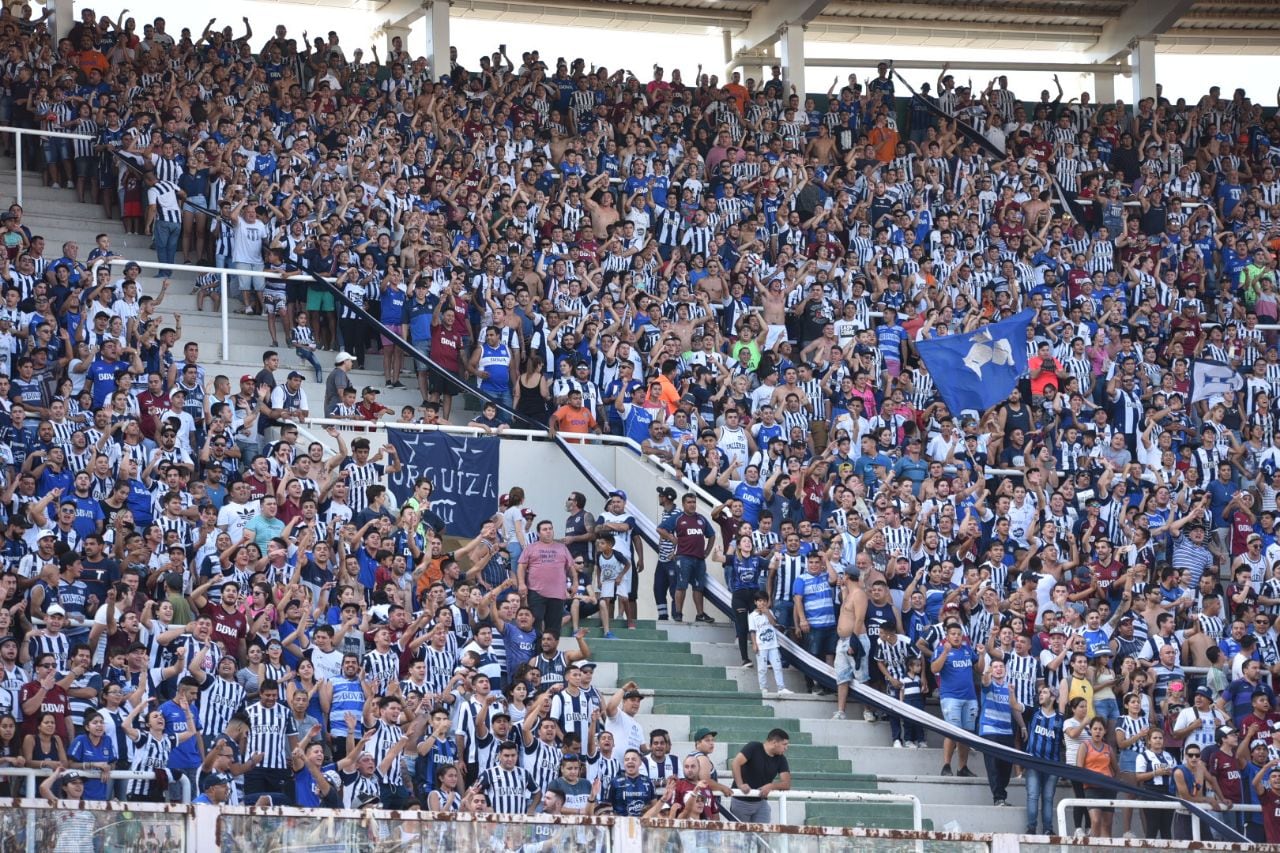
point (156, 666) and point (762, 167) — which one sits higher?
point (762, 167)

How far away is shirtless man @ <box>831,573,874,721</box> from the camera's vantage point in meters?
17.9

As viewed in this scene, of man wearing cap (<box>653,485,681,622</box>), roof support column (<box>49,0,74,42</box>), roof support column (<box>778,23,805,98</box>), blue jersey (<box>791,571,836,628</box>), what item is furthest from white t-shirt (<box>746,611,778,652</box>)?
roof support column (<box>778,23,805,98</box>)

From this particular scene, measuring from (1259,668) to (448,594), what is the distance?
6.84 meters

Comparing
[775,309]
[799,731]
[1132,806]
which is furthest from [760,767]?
[775,309]

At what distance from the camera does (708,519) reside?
19938mm

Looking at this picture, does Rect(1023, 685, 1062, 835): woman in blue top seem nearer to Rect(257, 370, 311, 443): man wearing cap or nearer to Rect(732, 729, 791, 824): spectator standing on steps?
Rect(732, 729, 791, 824): spectator standing on steps

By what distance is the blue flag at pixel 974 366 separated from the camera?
22.8 metres

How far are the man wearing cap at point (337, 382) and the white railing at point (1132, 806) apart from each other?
7.86 meters

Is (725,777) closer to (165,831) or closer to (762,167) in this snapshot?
(165,831)

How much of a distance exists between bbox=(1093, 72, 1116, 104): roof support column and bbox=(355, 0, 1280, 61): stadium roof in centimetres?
42

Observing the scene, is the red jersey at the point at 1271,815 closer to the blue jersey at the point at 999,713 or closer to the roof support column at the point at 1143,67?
the blue jersey at the point at 999,713

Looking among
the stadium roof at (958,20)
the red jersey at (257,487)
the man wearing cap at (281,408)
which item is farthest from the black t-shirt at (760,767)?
the stadium roof at (958,20)

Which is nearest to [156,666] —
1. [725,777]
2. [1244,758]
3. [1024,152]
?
[725,777]

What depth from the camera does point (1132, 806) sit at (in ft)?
51.8
